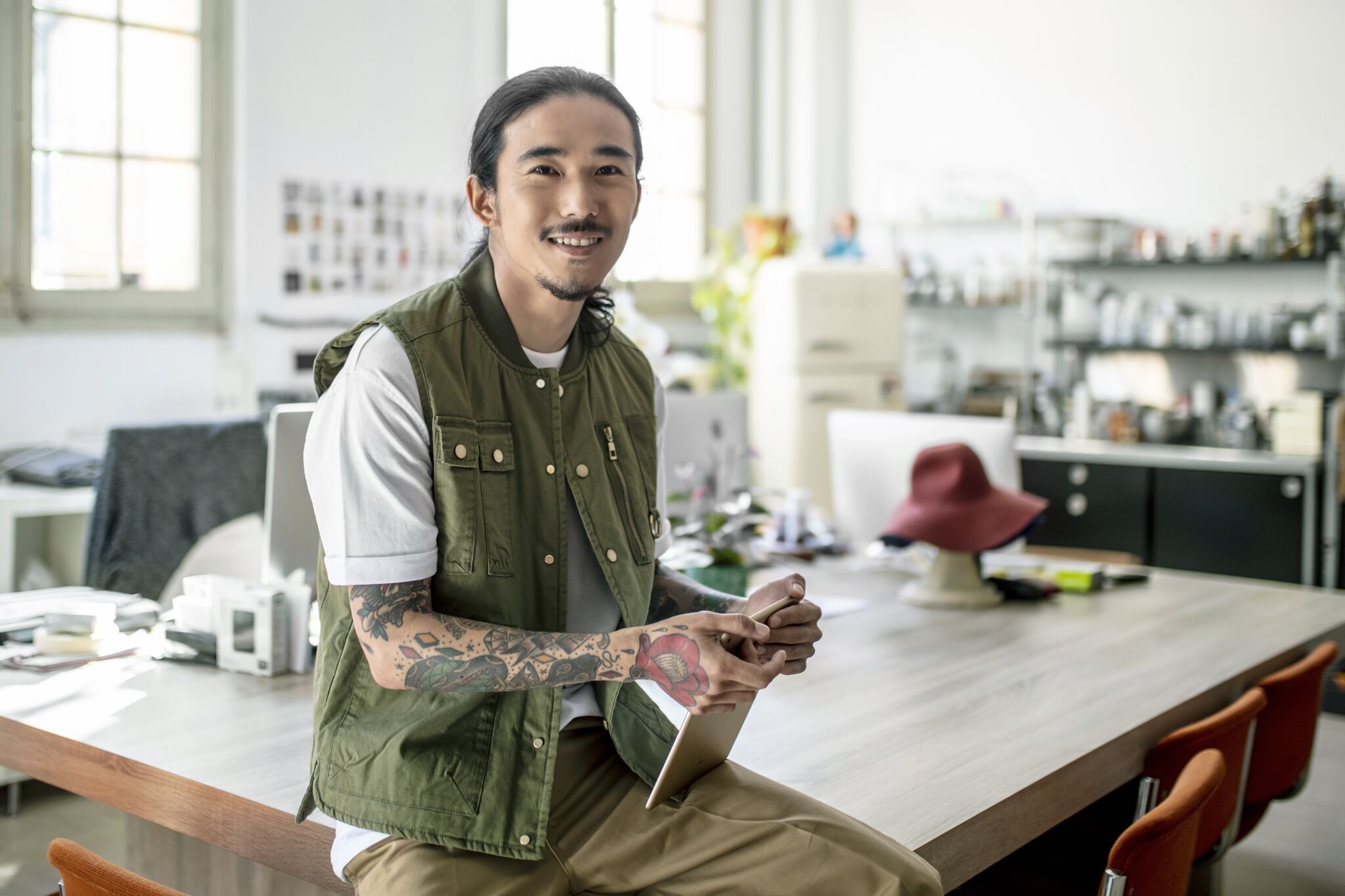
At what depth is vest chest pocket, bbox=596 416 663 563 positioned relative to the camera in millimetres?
1657

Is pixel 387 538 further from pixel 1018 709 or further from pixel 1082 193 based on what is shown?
pixel 1082 193

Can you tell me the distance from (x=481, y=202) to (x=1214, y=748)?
4.38ft

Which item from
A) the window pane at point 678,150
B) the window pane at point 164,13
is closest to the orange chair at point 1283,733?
the window pane at point 164,13

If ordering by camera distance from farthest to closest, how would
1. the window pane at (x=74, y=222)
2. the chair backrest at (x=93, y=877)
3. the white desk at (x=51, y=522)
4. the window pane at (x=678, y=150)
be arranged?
the window pane at (x=678, y=150), the window pane at (x=74, y=222), the white desk at (x=51, y=522), the chair backrest at (x=93, y=877)

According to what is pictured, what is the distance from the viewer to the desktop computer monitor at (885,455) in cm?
336

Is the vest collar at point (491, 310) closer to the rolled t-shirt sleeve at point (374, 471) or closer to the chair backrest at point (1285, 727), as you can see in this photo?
the rolled t-shirt sleeve at point (374, 471)

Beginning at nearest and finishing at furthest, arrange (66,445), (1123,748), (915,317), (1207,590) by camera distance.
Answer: (1123,748), (1207,590), (66,445), (915,317)

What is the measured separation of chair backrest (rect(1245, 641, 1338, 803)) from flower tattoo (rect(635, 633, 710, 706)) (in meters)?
1.31

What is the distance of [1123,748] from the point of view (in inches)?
76.3

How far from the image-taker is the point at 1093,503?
18.7ft

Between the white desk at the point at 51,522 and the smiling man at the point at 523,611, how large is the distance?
2.47 metres

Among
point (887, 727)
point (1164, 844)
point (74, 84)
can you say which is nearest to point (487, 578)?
point (887, 727)

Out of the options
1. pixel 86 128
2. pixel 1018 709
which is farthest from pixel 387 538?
pixel 86 128

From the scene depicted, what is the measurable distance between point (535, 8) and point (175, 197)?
199 centimetres
